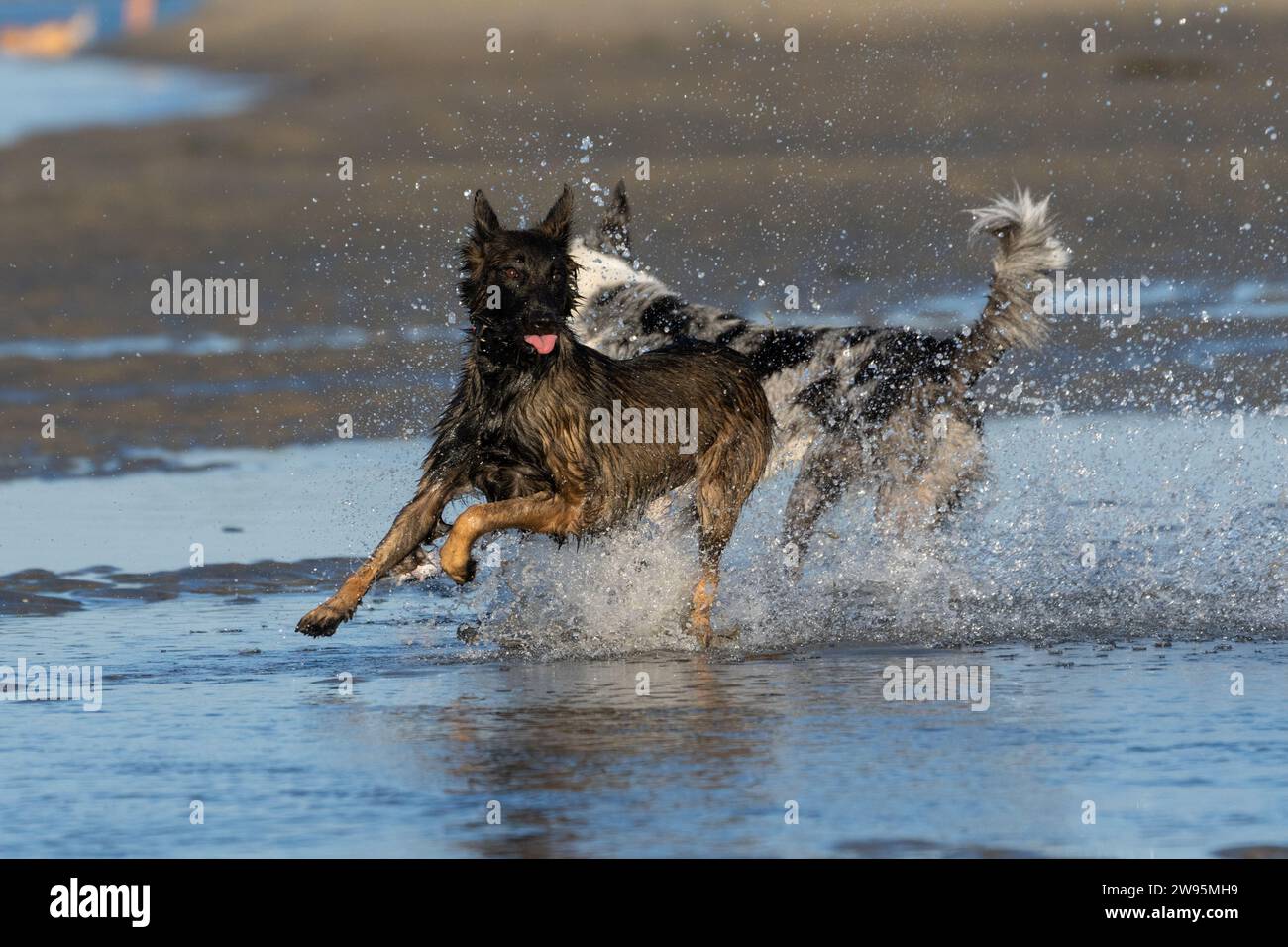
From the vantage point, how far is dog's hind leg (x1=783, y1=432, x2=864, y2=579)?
29.7ft

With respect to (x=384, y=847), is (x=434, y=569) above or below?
above

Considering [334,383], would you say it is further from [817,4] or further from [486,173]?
[817,4]

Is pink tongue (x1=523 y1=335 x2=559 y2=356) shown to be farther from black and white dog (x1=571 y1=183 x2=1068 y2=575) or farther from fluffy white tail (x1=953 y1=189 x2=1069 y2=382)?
fluffy white tail (x1=953 y1=189 x2=1069 y2=382)

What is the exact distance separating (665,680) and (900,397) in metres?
2.58

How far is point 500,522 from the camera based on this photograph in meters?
7.47

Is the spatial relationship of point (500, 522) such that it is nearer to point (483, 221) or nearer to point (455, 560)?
point (455, 560)

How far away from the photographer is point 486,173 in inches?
588

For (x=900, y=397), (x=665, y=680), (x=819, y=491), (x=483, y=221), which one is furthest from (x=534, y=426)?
(x=900, y=397)

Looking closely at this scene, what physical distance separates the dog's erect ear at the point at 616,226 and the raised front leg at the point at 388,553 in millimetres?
2834

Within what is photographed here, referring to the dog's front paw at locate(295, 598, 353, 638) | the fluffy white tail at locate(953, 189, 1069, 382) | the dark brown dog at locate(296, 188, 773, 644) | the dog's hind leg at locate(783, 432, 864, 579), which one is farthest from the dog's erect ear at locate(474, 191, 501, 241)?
the fluffy white tail at locate(953, 189, 1069, 382)

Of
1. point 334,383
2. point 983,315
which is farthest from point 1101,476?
point 334,383

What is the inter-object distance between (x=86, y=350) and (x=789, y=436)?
686 cm
